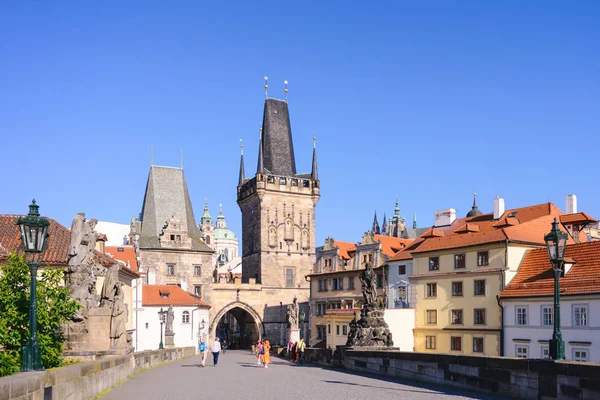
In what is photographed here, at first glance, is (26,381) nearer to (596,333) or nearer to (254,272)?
(596,333)

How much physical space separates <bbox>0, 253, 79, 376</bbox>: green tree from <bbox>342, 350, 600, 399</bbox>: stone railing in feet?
29.4

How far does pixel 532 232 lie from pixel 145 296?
35.2 m

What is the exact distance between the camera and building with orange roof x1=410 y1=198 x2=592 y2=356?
40.1m

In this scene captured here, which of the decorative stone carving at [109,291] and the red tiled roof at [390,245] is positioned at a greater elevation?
the red tiled roof at [390,245]

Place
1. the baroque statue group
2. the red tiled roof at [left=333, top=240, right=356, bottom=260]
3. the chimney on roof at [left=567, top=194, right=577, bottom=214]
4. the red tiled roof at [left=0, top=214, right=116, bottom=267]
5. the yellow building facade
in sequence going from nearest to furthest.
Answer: the baroque statue group, the red tiled roof at [left=0, top=214, right=116, bottom=267], the yellow building facade, the chimney on roof at [left=567, top=194, right=577, bottom=214], the red tiled roof at [left=333, top=240, right=356, bottom=260]

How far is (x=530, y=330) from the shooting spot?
35.8 metres

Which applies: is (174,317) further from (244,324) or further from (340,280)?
(244,324)

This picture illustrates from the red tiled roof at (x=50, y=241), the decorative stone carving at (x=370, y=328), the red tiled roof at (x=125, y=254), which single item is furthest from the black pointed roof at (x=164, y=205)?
the decorative stone carving at (x=370, y=328)

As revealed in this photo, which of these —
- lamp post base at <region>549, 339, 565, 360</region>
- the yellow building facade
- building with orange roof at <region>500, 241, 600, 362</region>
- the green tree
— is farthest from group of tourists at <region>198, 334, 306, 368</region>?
lamp post base at <region>549, 339, 565, 360</region>

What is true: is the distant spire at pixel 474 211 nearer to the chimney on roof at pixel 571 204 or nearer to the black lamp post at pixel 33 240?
the chimney on roof at pixel 571 204

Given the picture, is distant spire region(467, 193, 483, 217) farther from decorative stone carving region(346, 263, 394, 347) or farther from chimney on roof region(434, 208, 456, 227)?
decorative stone carving region(346, 263, 394, 347)

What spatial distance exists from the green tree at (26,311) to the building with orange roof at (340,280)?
40.4 meters

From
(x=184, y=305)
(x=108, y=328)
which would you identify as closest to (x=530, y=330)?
(x=108, y=328)

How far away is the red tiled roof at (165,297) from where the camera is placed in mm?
61494
